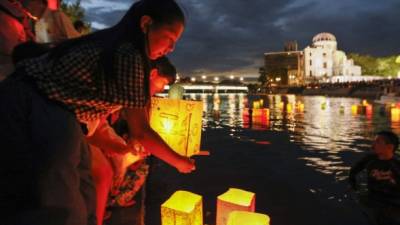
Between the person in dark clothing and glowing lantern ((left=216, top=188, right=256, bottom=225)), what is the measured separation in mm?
2361

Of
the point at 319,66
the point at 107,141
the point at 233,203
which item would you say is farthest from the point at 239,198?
the point at 319,66

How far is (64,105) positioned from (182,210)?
165 cm

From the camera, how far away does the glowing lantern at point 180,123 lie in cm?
342

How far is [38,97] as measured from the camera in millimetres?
1721

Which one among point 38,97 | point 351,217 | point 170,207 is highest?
point 38,97

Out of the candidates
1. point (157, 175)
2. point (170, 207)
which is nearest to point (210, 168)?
point (157, 175)

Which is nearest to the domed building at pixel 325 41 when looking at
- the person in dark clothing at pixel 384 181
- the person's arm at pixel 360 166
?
the person's arm at pixel 360 166

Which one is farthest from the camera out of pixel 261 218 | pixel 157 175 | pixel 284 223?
pixel 157 175

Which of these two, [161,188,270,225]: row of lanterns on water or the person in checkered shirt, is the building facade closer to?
[161,188,270,225]: row of lanterns on water

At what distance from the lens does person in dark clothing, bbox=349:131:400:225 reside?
454 cm

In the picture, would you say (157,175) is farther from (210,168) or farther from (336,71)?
(336,71)

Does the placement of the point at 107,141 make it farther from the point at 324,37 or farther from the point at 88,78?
the point at 324,37

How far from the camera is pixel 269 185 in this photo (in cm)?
617

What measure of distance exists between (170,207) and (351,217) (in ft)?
9.29
